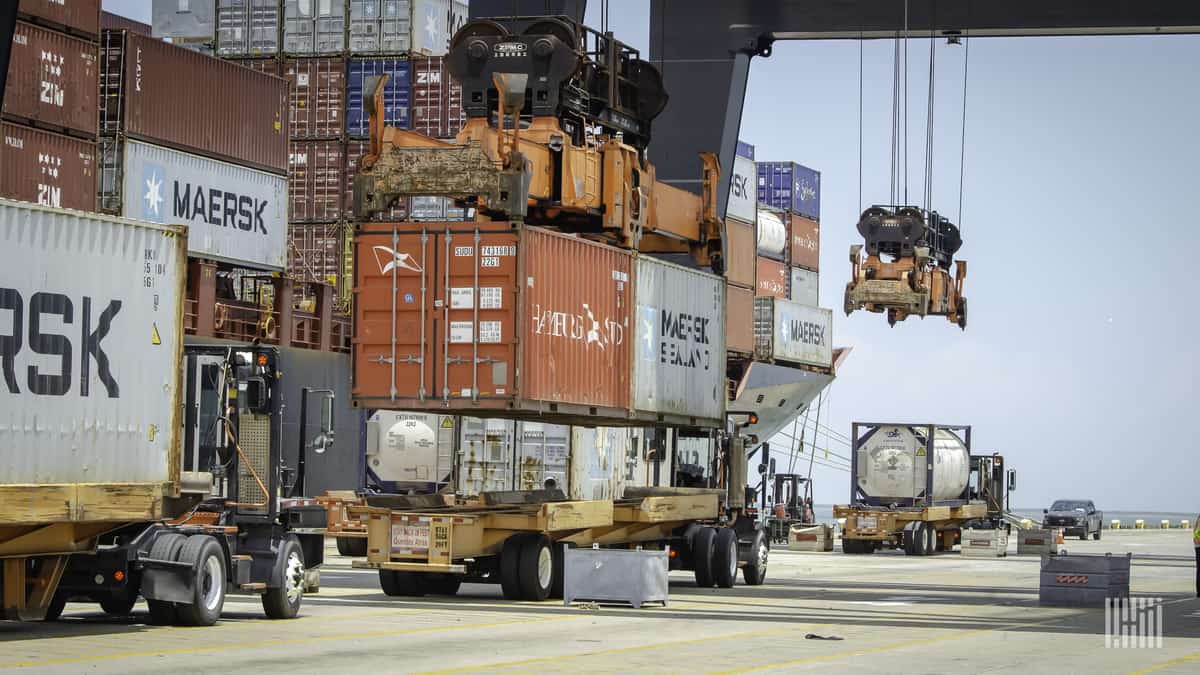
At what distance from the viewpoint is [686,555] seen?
1198 inches

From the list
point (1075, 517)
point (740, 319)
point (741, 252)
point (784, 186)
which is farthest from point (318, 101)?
point (1075, 517)

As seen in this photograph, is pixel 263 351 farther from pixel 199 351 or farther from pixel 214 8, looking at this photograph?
pixel 214 8

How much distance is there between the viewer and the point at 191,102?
42.9 metres

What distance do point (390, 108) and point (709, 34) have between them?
932 inches

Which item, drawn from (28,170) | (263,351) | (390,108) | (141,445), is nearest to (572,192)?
(263,351)

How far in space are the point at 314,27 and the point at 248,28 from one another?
2606 millimetres

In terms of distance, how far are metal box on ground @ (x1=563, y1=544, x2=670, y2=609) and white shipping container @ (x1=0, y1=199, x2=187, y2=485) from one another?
711 centimetres

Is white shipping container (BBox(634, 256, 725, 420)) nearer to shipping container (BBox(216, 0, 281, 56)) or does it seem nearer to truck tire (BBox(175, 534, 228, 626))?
truck tire (BBox(175, 534, 228, 626))

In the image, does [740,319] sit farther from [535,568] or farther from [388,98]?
[535,568]

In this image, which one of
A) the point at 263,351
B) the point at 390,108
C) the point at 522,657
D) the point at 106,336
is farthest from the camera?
the point at 390,108

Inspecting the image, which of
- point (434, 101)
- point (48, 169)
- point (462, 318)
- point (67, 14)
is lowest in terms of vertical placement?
point (462, 318)

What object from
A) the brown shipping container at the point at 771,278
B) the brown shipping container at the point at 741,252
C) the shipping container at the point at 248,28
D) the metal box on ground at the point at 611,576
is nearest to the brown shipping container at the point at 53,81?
the metal box on ground at the point at 611,576

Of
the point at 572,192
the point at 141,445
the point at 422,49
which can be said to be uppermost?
the point at 422,49

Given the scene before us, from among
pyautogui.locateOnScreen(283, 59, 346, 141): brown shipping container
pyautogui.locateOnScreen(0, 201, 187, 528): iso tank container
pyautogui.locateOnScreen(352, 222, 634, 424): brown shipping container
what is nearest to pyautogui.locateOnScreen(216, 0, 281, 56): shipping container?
pyautogui.locateOnScreen(283, 59, 346, 141): brown shipping container
